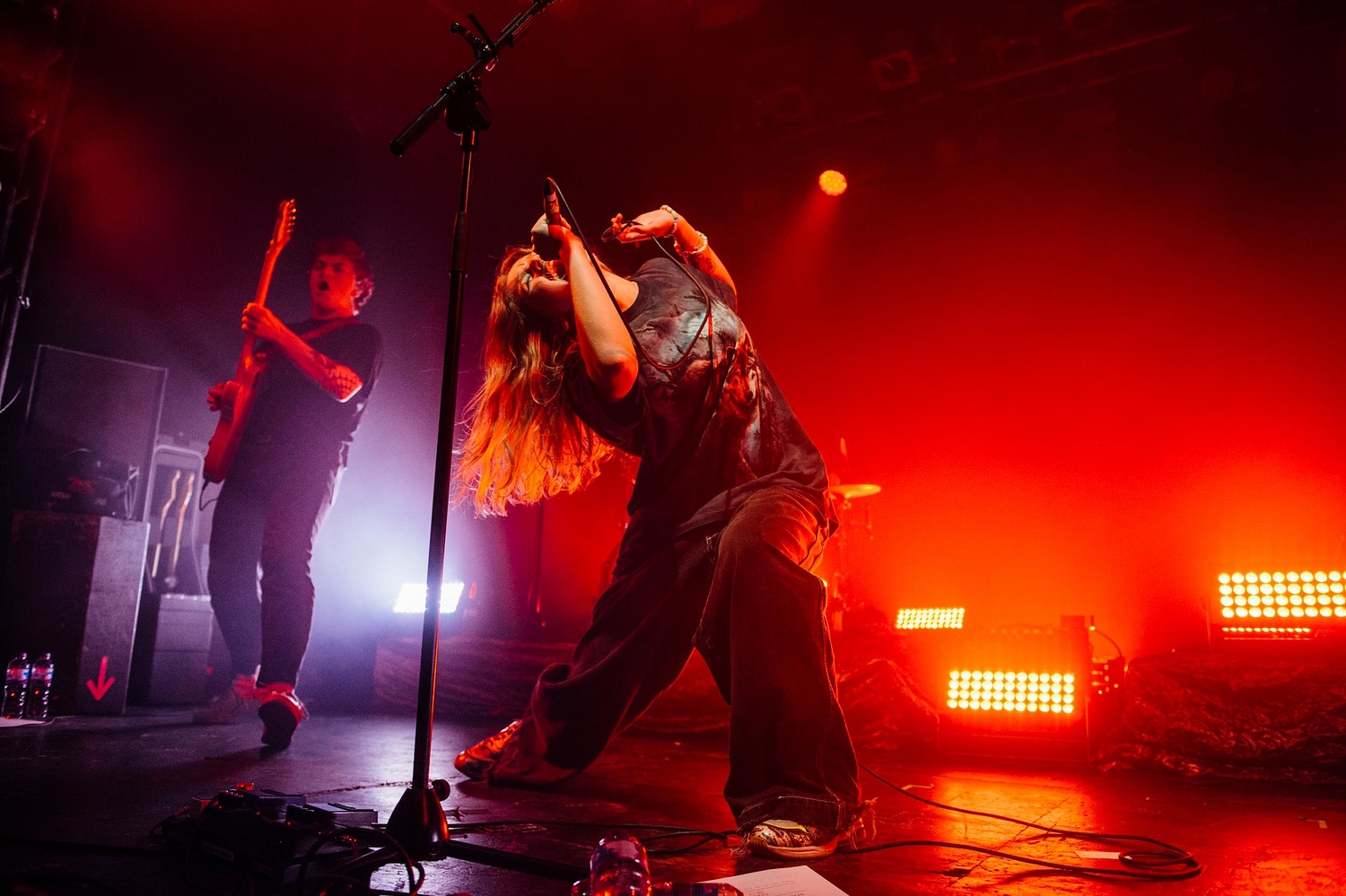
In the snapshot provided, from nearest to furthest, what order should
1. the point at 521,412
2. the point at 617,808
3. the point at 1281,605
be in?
the point at 617,808 < the point at 521,412 < the point at 1281,605

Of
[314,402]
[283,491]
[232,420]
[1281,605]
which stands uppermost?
[314,402]

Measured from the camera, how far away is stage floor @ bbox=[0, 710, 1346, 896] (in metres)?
1.56

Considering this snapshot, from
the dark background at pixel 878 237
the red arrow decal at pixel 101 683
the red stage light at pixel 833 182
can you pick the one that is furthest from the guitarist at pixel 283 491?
the red stage light at pixel 833 182

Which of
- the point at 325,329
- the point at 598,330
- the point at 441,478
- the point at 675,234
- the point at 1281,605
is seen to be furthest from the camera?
the point at 325,329

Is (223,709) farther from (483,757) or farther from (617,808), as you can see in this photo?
(617,808)

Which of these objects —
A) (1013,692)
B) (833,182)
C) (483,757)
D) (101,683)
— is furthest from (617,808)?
(833,182)

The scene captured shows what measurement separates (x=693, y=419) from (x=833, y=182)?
4.93 meters

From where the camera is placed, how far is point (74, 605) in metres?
4.34

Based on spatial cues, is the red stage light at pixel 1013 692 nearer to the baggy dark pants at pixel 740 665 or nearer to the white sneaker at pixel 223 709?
the baggy dark pants at pixel 740 665

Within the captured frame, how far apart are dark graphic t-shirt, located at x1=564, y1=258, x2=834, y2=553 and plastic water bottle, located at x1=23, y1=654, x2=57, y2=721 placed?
12.3 feet

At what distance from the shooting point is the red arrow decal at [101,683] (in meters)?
4.36

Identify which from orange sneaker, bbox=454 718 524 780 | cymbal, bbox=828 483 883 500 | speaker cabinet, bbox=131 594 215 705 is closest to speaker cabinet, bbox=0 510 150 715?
speaker cabinet, bbox=131 594 215 705

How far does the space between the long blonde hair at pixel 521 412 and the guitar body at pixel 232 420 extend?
210 cm

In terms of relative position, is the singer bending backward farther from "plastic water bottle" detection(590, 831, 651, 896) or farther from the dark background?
the dark background
